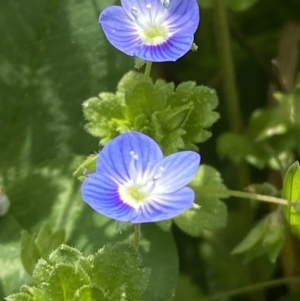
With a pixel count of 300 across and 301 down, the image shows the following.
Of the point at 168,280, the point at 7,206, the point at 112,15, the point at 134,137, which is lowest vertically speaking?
the point at 168,280

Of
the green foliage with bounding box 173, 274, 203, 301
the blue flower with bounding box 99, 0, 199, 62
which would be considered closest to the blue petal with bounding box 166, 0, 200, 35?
the blue flower with bounding box 99, 0, 199, 62

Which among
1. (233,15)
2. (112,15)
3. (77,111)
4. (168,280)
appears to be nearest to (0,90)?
(77,111)

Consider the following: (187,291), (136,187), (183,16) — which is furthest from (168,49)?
(187,291)

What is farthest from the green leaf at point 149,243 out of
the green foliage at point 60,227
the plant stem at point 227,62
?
the plant stem at point 227,62

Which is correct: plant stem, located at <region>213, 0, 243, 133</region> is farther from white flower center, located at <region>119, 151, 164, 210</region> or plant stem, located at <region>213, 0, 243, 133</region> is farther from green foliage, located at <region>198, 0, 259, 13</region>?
white flower center, located at <region>119, 151, 164, 210</region>

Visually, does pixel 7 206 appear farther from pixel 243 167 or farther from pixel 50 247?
pixel 243 167

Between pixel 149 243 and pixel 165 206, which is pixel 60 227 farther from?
pixel 165 206

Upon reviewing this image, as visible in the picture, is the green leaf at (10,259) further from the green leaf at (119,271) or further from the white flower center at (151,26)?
the white flower center at (151,26)
